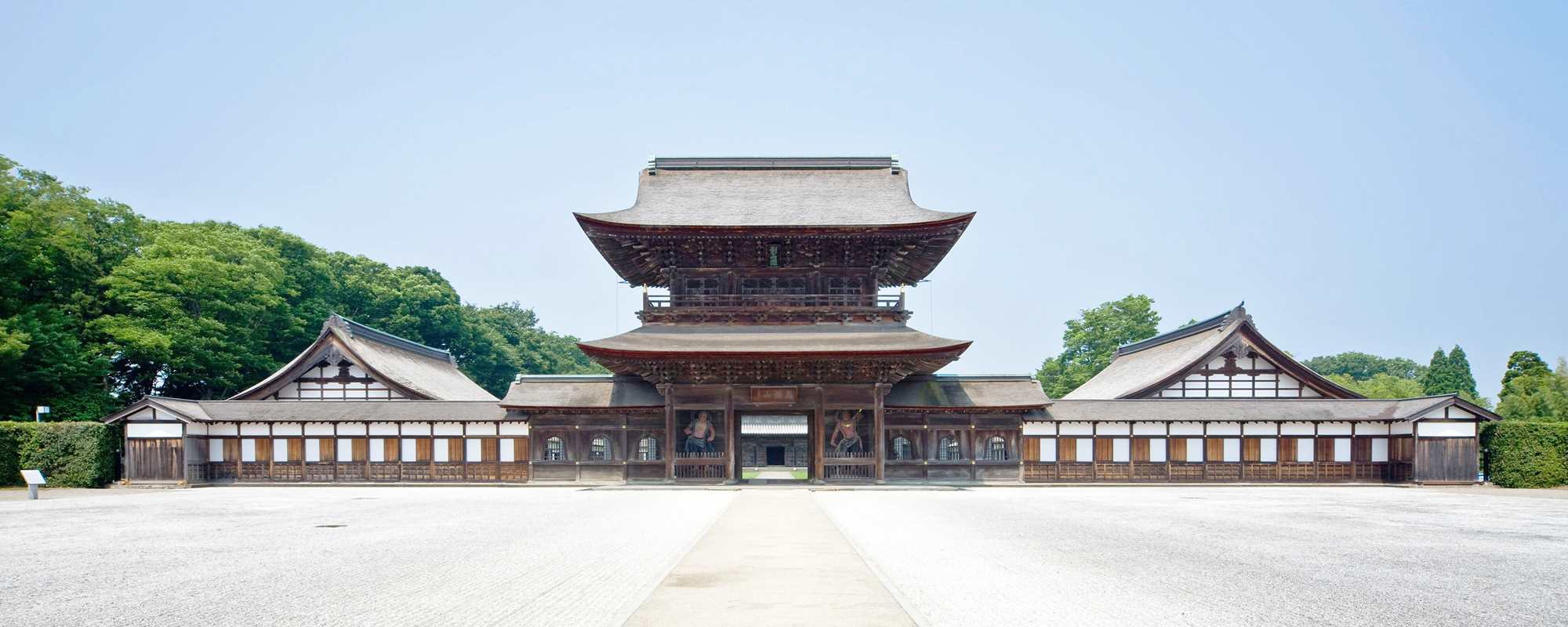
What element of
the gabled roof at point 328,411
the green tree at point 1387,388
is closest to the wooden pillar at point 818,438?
the gabled roof at point 328,411

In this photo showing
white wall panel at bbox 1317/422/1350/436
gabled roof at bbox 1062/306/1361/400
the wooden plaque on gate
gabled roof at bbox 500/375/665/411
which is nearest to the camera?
the wooden plaque on gate

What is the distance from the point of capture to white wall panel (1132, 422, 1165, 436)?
32562mm

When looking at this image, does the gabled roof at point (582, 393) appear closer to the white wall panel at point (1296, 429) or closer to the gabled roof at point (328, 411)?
the gabled roof at point (328, 411)

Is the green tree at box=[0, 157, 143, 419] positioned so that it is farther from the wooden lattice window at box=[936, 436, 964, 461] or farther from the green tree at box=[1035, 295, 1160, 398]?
the green tree at box=[1035, 295, 1160, 398]

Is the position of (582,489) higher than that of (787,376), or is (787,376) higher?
(787,376)

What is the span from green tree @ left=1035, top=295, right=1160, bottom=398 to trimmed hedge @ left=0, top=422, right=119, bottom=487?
5474 centimetres

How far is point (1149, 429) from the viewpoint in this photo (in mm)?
32656

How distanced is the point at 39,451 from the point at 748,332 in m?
23.4

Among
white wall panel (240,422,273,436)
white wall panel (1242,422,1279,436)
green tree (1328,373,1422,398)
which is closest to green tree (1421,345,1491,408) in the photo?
green tree (1328,373,1422,398)

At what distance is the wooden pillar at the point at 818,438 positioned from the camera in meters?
30.5

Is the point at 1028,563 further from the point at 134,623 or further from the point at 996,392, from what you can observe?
the point at 996,392

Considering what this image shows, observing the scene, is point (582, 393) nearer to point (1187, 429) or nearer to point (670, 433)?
point (670, 433)

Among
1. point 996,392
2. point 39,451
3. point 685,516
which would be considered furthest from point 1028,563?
point 39,451

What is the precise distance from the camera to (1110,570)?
11695 millimetres
